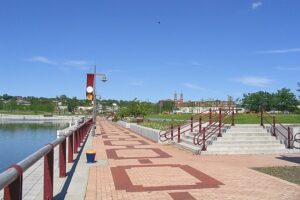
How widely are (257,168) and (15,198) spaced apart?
9.38 meters

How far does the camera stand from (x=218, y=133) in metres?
17.9

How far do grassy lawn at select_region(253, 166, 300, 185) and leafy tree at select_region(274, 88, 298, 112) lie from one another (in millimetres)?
104999

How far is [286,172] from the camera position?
11.5 metres

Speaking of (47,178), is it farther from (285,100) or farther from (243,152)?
(285,100)

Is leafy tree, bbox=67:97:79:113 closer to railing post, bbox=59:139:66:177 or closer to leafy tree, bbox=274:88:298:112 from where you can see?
leafy tree, bbox=274:88:298:112

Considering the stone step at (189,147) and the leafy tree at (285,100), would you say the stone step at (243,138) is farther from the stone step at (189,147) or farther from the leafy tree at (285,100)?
the leafy tree at (285,100)

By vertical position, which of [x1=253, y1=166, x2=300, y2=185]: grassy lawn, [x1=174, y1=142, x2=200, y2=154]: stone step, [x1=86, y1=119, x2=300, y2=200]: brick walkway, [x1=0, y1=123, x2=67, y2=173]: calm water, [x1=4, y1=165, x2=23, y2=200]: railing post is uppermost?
[x1=4, y1=165, x2=23, y2=200]: railing post

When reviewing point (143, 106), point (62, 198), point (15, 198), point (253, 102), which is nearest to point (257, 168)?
point (62, 198)

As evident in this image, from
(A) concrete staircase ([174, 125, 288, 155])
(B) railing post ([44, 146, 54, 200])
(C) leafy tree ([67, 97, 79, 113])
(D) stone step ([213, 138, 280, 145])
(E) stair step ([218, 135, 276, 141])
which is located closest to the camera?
(B) railing post ([44, 146, 54, 200])

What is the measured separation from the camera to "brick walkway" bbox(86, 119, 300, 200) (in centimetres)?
849

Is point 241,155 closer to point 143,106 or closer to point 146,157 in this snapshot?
point 146,157

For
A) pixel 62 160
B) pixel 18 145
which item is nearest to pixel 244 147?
pixel 62 160

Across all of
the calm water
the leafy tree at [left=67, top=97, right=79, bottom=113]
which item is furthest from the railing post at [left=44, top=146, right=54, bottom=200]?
the leafy tree at [left=67, top=97, right=79, bottom=113]

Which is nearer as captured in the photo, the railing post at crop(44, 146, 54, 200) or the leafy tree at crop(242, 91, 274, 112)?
the railing post at crop(44, 146, 54, 200)
